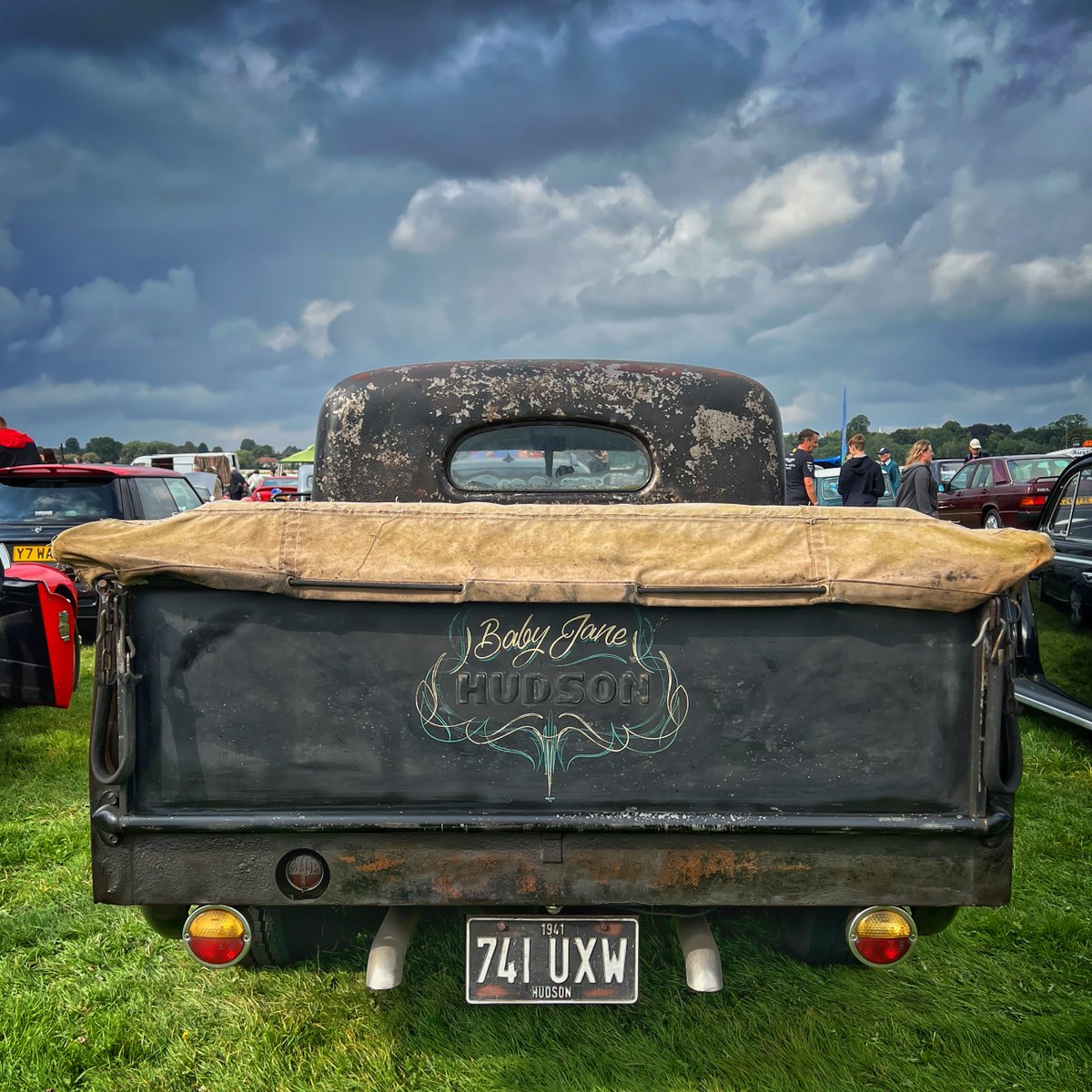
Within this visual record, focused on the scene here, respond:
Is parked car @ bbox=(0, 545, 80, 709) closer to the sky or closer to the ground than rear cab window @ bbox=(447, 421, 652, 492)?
closer to the ground

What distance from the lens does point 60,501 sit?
8.45 metres

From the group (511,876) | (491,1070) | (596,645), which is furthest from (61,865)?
(596,645)

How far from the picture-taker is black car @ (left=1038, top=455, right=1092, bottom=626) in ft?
16.4

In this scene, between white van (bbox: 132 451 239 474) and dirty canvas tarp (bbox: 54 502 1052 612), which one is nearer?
dirty canvas tarp (bbox: 54 502 1052 612)

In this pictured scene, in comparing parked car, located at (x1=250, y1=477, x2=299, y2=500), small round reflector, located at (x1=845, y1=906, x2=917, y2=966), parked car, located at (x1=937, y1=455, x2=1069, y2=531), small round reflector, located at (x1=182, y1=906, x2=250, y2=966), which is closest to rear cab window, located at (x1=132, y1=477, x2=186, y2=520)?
small round reflector, located at (x1=182, y1=906, x2=250, y2=966)

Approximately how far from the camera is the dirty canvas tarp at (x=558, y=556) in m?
2.13

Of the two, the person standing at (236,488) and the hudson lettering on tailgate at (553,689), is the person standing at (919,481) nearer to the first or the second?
the hudson lettering on tailgate at (553,689)

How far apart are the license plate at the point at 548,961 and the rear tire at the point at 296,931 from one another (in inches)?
21.5

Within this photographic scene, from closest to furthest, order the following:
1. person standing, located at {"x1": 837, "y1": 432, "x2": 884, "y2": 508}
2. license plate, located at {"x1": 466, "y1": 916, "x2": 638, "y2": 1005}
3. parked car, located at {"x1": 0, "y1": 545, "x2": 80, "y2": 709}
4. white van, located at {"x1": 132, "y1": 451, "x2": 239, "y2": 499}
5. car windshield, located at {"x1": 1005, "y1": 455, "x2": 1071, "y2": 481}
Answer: license plate, located at {"x1": 466, "y1": 916, "x2": 638, "y2": 1005} < parked car, located at {"x1": 0, "y1": 545, "x2": 80, "y2": 709} < person standing, located at {"x1": 837, "y1": 432, "x2": 884, "y2": 508} < car windshield, located at {"x1": 1005, "y1": 455, "x2": 1071, "y2": 481} < white van, located at {"x1": 132, "y1": 451, "x2": 239, "y2": 499}

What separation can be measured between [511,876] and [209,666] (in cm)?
84

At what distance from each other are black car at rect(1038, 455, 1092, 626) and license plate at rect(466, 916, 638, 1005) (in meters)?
3.40

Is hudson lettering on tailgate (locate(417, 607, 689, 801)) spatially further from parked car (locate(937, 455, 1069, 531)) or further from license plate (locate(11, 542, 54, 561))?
parked car (locate(937, 455, 1069, 531))

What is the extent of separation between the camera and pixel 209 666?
2.18 meters

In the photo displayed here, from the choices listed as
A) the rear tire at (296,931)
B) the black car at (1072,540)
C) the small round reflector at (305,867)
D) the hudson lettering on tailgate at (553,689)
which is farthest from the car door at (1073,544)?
the small round reflector at (305,867)
